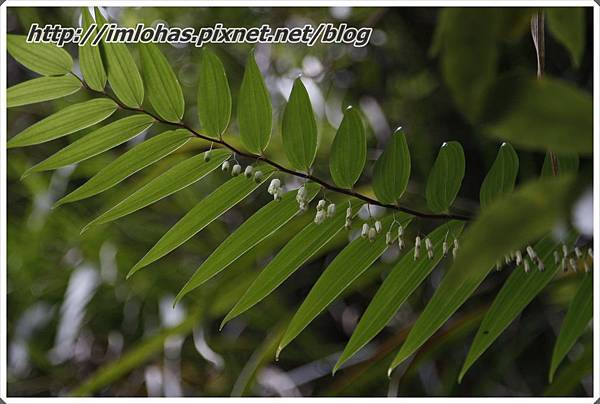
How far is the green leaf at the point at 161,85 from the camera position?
0.28 meters

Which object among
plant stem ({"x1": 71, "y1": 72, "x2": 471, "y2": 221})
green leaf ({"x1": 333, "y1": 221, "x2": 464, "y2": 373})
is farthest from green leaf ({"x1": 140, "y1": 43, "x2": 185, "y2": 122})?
green leaf ({"x1": 333, "y1": 221, "x2": 464, "y2": 373})

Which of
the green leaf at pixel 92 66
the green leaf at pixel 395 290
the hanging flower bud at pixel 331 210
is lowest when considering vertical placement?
the green leaf at pixel 395 290

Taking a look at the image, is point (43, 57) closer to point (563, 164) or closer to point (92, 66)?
point (92, 66)

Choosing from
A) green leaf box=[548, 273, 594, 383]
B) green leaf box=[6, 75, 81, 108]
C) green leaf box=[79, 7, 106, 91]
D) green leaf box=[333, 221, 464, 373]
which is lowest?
green leaf box=[548, 273, 594, 383]

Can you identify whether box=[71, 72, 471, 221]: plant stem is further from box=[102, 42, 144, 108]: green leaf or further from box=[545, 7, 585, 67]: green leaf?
box=[545, 7, 585, 67]: green leaf

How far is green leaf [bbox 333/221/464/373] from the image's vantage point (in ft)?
0.99

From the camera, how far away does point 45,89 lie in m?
0.28

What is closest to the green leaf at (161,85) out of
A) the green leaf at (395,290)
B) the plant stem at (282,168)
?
the plant stem at (282,168)

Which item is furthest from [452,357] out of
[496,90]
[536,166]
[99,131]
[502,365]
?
[496,90]

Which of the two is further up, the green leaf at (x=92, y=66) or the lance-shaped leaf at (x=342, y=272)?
the green leaf at (x=92, y=66)

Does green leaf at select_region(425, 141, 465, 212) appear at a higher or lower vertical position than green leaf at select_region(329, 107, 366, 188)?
lower

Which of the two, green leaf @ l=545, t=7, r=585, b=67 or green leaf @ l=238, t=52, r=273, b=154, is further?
green leaf @ l=238, t=52, r=273, b=154

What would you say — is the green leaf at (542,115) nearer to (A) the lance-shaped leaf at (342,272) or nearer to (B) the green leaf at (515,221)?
(B) the green leaf at (515,221)

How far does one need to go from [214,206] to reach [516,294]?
138mm
